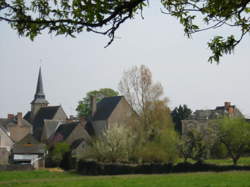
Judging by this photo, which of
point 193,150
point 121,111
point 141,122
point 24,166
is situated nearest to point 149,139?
point 141,122

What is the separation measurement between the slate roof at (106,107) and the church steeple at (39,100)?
834 inches

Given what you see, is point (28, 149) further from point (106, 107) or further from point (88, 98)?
point (88, 98)

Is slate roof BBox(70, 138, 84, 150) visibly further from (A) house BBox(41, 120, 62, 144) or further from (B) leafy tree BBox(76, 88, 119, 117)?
(B) leafy tree BBox(76, 88, 119, 117)

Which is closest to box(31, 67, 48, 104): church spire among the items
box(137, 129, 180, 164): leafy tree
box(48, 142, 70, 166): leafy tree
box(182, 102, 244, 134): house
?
box(182, 102, 244, 134): house

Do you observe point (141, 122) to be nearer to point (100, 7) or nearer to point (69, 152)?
point (69, 152)

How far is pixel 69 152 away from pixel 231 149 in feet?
62.9

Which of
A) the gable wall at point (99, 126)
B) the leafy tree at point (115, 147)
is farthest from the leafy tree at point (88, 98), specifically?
the leafy tree at point (115, 147)

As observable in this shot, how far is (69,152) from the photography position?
52219mm

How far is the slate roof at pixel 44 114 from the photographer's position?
80.2 meters

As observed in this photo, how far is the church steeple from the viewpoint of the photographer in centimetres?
8731

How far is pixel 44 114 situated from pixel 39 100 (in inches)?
359

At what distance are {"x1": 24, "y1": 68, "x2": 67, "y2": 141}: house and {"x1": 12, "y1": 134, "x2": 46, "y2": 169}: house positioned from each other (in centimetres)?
1207

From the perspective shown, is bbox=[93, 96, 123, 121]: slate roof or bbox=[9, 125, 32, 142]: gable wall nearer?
bbox=[93, 96, 123, 121]: slate roof

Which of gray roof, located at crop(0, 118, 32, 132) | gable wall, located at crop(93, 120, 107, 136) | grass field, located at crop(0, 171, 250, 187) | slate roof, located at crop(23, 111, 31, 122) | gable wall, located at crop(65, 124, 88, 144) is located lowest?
grass field, located at crop(0, 171, 250, 187)
